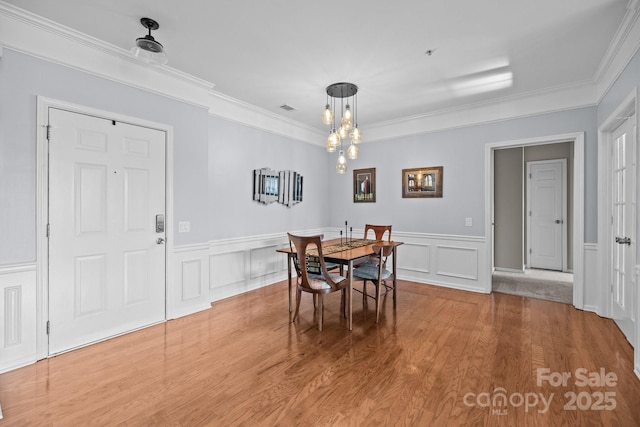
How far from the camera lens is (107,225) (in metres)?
2.93

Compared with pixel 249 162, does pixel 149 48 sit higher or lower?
higher

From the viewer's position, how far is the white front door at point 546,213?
6023mm

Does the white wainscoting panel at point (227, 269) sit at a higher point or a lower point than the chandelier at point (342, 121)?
lower

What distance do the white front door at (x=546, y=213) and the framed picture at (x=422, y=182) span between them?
9.50ft

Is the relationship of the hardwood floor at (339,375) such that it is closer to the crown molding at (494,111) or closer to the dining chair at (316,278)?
the dining chair at (316,278)

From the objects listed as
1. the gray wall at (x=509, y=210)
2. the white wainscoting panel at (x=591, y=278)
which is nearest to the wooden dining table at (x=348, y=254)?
the white wainscoting panel at (x=591, y=278)

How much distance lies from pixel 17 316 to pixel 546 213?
26.9 feet

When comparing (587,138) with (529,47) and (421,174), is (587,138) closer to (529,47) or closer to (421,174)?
(529,47)

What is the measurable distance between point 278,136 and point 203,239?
224 cm

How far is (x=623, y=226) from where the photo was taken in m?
3.03

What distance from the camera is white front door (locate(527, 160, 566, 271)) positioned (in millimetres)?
6023

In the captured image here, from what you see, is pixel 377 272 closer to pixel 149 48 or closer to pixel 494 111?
pixel 494 111

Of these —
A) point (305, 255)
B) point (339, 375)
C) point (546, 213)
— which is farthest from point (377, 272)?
point (546, 213)

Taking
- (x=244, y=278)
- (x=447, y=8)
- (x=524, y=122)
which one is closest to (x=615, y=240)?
(x=524, y=122)
